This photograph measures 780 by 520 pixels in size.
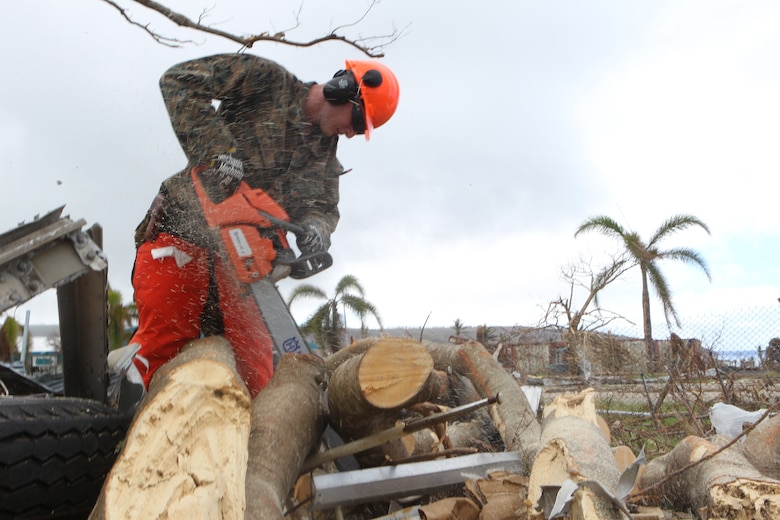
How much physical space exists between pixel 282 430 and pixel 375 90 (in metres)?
2.20

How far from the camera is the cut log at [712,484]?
2.29 m

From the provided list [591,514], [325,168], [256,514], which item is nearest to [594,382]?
[325,168]

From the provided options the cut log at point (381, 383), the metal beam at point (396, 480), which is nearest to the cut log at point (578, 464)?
the metal beam at point (396, 480)

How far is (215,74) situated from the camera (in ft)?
10.9

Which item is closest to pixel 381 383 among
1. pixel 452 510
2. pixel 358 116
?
pixel 452 510

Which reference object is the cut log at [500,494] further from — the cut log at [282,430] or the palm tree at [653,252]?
the palm tree at [653,252]

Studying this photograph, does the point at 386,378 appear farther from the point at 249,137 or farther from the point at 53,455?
the point at 249,137

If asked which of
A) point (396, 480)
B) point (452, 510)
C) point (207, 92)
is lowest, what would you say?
point (452, 510)

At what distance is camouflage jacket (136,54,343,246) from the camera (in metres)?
3.15

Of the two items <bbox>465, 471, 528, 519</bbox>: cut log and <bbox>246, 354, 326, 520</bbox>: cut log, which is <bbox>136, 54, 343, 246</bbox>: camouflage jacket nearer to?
<bbox>246, 354, 326, 520</bbox>: cut log

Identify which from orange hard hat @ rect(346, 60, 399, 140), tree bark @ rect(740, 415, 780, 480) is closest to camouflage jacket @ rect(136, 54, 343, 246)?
orange hard hat @ rect(346, 60, 399, 140)

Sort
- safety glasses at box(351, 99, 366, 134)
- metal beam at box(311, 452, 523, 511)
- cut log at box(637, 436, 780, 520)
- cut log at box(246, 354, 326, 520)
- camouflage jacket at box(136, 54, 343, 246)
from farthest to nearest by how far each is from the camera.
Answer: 1. safety glasses at box(351, 99, 366, 134)
2. camouflage jacket at box(136, 54, 343, 246)
3. metal beam at box(311, 452, 523, 511)
4. cut log at box(637, 436, 780, 520)
5. cut log at box(246, 354, 326, 520)

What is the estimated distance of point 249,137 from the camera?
11.4ft

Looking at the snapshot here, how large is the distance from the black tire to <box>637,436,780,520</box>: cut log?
2060 mm
